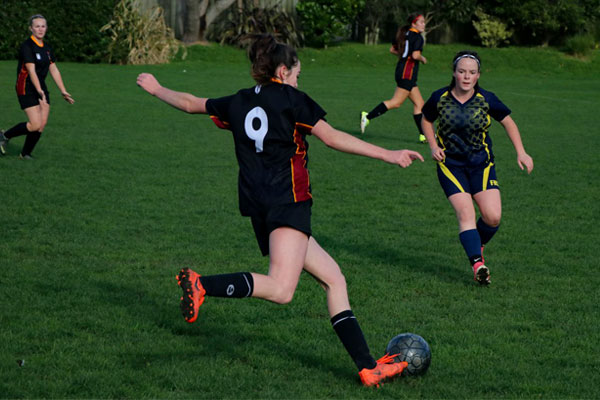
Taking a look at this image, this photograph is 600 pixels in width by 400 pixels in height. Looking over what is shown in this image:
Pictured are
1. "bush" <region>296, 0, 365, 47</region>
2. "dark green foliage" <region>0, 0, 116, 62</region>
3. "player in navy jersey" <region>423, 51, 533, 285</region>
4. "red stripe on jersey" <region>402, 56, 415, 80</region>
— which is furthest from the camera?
"bush" <region>296, 0, 365, 47</region>

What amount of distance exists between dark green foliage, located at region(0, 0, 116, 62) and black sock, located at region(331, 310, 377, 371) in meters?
26.5


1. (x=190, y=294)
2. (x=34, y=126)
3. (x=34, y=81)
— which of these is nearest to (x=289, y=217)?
(x=190, y=294)

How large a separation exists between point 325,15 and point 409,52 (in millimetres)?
20161

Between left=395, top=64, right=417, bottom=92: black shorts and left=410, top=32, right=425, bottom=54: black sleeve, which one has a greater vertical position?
left=410, top=32, right=425, bottom=54: black sleeve

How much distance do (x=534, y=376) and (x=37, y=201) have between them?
6.23m

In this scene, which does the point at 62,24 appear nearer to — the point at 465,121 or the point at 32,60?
the point at 32,60

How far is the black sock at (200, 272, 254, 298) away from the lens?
398 centimetres

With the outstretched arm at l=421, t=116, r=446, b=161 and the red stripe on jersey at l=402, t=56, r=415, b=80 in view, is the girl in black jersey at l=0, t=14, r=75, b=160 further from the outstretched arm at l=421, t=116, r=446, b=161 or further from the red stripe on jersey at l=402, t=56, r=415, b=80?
the outstretched arm at l=421, t=116, r=446, b=161

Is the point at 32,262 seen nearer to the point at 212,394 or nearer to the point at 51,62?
the point at 212,394

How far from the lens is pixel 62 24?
95.2ft

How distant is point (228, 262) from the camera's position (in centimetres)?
683

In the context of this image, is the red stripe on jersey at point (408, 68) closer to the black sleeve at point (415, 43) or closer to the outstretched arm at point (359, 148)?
the black sleeve at point (415, 43)

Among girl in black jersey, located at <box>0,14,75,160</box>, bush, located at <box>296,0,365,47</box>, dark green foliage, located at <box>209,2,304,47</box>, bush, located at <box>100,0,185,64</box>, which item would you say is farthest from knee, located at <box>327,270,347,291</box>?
bush, located at <box>296,0,365,47</box>

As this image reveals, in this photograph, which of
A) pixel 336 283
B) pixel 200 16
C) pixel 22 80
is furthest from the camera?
pixel 200 16
